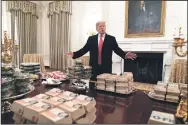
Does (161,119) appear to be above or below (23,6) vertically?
below

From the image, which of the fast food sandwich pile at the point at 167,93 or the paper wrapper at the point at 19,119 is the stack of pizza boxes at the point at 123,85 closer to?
the fast food sandwich pile at the point at 167,93

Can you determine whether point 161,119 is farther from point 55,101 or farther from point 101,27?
→ point 101,27

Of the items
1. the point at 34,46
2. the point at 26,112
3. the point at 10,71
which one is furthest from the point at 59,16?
the point at 26,112

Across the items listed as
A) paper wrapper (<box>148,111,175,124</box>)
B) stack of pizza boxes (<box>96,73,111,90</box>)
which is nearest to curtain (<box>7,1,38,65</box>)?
stack of pizza boxes (<box>96,73,111,90</box>)

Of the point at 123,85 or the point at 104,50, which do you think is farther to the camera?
the point at 104,50

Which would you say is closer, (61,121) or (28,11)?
(61,121)

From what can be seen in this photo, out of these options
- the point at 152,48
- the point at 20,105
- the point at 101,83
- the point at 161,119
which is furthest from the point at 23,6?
the point at 161,119

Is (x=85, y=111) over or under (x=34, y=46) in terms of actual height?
under

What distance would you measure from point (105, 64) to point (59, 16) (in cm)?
388

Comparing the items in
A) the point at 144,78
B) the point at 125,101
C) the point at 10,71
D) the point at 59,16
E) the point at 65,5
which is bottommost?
the point at 144,78

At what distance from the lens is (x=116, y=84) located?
3.07 feet

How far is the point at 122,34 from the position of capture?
405cm

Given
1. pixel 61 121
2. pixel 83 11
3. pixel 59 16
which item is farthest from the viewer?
pixel 59 16

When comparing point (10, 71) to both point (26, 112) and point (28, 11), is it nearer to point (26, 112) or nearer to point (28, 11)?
point (26, 112)
